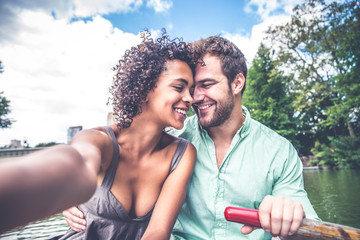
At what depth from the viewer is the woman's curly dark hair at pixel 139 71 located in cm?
193

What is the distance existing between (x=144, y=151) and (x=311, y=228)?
4.29 feet

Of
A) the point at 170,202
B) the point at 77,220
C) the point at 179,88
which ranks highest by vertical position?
the point at 179,88

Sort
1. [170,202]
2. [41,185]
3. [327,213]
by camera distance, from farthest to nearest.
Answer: [327,213]
[170,202]
[41,185]

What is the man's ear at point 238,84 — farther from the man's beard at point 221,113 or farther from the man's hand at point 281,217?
the man's hand at point 281,217

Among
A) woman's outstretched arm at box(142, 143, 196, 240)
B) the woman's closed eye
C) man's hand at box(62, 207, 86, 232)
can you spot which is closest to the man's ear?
the woman's closed eye

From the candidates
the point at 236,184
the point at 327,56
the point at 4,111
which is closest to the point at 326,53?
the point at 327,56

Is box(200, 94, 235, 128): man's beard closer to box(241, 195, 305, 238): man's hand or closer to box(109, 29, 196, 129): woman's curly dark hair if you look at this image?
box(109, 29, 196, 129): woman's curly dark hair

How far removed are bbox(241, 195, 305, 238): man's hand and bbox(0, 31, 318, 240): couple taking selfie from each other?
0.35 meters

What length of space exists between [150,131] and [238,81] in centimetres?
149

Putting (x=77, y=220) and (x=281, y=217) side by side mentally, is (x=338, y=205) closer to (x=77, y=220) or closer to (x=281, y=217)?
(x=281, y=217)

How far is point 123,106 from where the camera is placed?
1928 mm

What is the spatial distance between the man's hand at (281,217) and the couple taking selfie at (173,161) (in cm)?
35

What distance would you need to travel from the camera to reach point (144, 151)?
1902 mm

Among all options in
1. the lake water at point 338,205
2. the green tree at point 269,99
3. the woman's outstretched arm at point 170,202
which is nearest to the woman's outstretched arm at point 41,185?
the woman's outstretched arm at point 170,202
